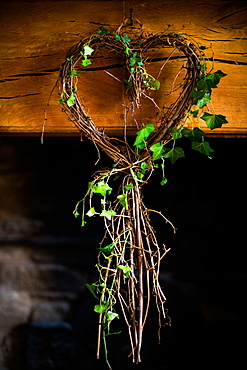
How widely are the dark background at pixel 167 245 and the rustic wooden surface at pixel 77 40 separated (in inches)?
15.4

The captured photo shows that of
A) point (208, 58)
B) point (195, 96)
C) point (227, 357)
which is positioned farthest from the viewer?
point (227, 357)

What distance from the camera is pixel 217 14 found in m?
1.21

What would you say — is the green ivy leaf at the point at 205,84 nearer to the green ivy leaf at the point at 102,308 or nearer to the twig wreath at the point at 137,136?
the twig wreath at the point at 137,136

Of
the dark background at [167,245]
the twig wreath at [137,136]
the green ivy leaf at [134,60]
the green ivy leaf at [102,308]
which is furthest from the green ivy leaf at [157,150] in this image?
the dark background at [167,245]

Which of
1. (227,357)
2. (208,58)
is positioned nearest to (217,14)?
(208,58)

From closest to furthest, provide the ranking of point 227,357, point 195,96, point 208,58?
point 195,96, point 208,58, point 227,357

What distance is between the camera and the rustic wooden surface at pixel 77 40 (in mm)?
1183

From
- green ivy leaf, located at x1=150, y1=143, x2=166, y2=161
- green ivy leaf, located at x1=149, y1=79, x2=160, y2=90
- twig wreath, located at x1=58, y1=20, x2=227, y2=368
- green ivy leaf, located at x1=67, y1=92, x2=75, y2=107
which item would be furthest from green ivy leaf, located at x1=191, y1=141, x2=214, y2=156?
green ivy leaf, located at x1=67, y1=92, x2=75, y2=107

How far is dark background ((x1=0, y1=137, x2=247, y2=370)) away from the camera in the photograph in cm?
153

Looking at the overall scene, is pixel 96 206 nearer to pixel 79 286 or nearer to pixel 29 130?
pixel 79 286

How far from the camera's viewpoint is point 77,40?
1.22 meters

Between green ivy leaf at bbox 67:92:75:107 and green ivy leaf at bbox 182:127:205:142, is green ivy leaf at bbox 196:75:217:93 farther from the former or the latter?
green ivy leaf at bbox 67:92:75:107

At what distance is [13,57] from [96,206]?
0.69 m

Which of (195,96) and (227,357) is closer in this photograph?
(195,96)
